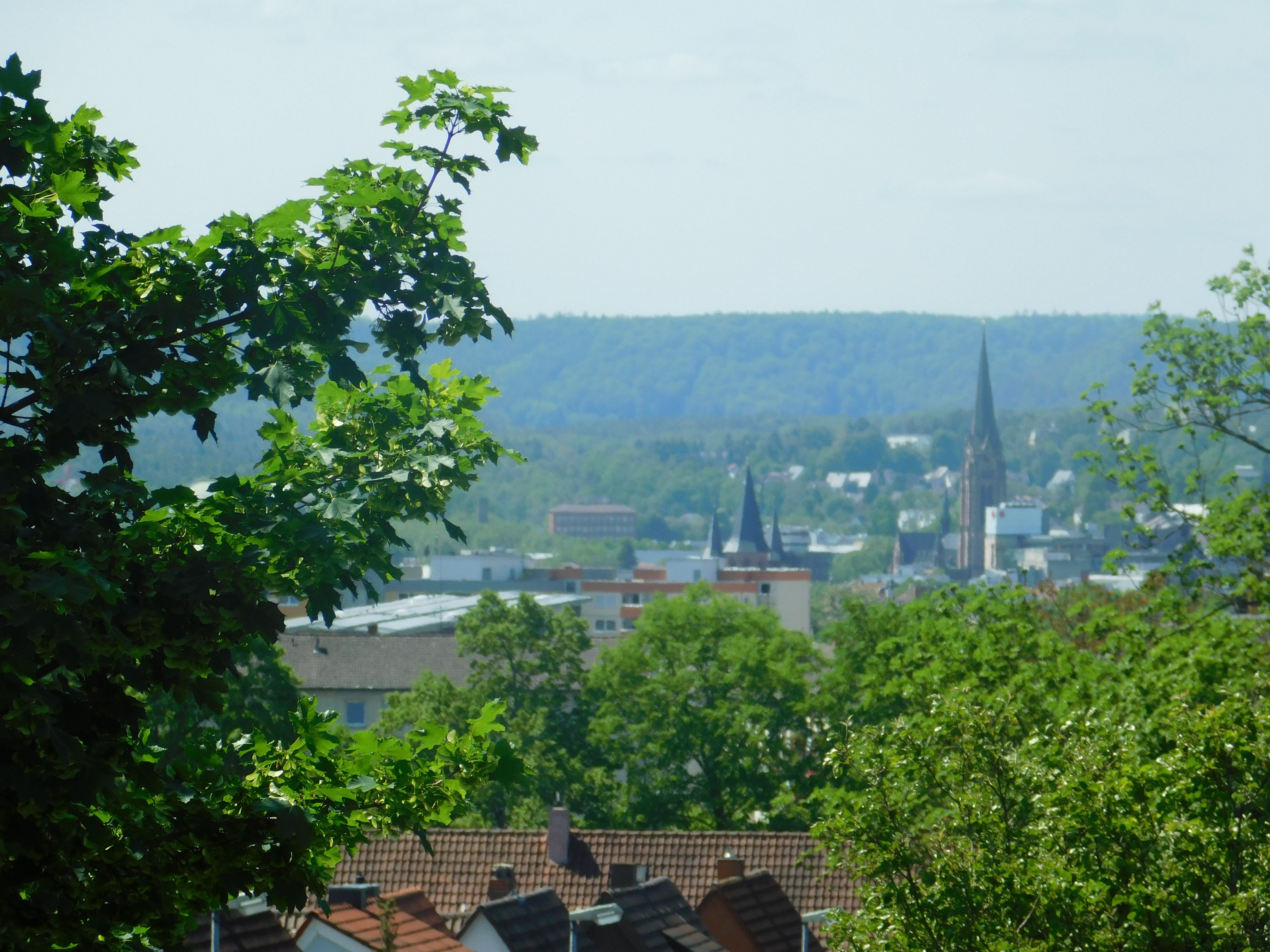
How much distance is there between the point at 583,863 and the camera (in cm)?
3077

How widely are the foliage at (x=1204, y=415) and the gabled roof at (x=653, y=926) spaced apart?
8.83m

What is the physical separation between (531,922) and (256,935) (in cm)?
633

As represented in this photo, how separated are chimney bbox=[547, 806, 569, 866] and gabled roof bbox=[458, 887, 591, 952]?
3567mm

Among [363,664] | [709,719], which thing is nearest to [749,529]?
[363,664]

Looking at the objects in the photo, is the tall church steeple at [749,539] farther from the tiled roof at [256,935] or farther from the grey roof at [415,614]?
the tiled roof at [256,935]

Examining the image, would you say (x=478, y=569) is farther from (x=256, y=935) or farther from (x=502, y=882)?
(x=256, y=935)

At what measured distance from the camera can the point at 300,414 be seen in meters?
161

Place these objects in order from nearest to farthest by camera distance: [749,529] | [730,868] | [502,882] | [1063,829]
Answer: [1063,829] < [502,882] < [730,868] < [749,529]

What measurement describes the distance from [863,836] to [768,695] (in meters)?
32.0

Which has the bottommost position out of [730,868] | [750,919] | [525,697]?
[750,919]

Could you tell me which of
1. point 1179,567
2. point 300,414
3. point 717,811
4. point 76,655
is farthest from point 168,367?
point 300,414

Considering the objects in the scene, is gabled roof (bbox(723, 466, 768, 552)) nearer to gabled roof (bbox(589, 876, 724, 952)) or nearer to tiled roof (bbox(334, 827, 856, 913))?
tiled roof (bbox(334, 827, 856, 913))

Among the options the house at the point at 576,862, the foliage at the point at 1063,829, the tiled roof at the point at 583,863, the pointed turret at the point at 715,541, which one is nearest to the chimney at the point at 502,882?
the house at the point at 576,862

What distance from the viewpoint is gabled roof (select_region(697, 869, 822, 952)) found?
28328mm
